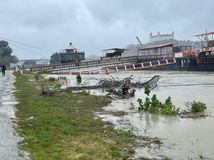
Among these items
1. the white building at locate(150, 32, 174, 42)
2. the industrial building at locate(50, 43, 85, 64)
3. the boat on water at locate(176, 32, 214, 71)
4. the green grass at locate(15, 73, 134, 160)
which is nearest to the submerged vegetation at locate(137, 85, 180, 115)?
the green grass at locate(15, 73, 134, 160)

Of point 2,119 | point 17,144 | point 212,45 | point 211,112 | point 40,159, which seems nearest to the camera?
point 40,159

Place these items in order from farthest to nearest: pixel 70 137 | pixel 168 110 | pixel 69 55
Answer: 1. pixel 69 55
2. pixel 168 110
3. pixel 70 137

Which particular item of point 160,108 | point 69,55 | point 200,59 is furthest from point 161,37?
point 160,108

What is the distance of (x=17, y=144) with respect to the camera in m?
9.41

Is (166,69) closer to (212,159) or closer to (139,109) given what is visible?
(139,109)

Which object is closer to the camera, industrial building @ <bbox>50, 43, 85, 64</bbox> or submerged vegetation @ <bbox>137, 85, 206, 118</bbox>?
submerged vegetation @ <bbox>137, 85, 206, 118</bbox>

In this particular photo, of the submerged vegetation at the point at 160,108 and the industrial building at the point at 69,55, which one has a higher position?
the industrial building at the point at 69,55

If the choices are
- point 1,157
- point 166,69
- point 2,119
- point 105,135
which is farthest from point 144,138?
point 166,69

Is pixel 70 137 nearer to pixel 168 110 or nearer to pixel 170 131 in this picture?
pixel 170 131

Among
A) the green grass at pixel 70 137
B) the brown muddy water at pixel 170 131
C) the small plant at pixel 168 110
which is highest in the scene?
the green grass at pixel 70 137

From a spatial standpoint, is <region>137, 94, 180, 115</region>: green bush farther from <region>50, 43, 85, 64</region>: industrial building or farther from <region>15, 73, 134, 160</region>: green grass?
<region>50, 43, 85, 64</region>: industrial building

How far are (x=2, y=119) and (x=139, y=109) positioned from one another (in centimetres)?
612

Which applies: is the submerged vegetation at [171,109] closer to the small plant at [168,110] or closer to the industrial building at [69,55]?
the small plant at [168,110]

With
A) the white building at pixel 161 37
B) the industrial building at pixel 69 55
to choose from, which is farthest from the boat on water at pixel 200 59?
the white building at pixel 161 37
